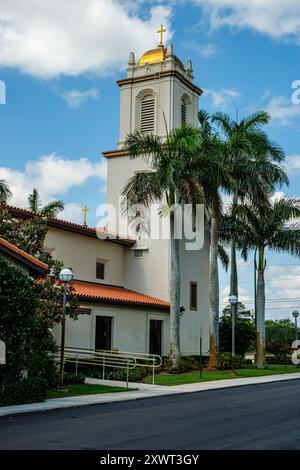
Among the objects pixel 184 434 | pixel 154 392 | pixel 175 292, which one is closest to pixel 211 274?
pixel 175 292

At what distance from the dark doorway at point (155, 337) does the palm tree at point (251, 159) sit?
543 cm

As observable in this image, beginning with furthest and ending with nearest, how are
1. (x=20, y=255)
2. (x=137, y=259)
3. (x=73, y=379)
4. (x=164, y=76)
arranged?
(x=164, y=76)
(x=137, y=259)
(x=73, y=379)
(x=20, y=255)

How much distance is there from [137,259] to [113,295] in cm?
547

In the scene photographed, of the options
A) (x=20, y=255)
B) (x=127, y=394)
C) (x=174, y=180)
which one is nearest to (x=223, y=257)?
(x=174, y=180)

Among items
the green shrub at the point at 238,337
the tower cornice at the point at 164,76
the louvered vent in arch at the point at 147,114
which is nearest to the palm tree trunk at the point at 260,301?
the green shrub at the point at 238,337

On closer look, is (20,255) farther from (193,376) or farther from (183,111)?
(183,111)

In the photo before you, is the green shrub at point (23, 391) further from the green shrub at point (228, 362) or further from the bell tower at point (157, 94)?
the bell tower at point (157, 94)

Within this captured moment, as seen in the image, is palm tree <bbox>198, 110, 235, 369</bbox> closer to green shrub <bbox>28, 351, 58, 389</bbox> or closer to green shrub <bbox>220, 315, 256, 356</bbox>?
green shrub <bbox>220, 315, 256, 356</bbox>

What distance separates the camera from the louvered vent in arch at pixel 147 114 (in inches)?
1532

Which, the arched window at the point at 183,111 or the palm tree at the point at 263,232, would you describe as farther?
the arched window at the point at 183,111

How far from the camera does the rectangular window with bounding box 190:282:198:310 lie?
126 feet

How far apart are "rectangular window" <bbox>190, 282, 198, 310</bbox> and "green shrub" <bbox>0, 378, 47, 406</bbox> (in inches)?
849

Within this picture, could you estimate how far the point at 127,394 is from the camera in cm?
2006

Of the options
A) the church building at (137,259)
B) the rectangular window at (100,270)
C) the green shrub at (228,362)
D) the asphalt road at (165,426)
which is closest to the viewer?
the asphalt road at (165,426)
